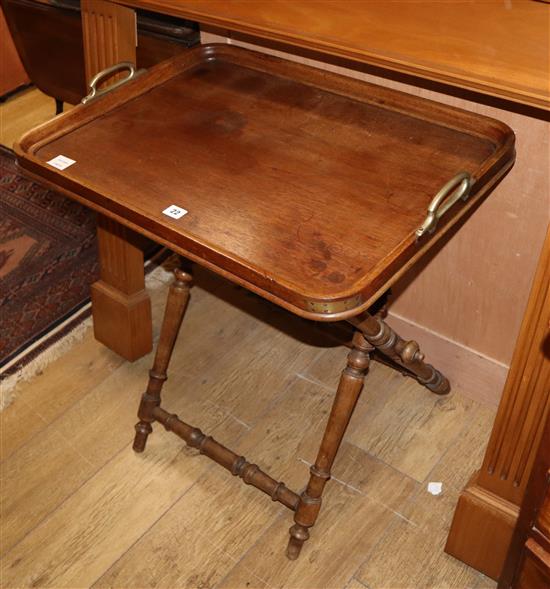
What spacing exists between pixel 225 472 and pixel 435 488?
49cm

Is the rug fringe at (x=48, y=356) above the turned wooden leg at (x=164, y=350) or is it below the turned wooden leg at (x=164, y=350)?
below

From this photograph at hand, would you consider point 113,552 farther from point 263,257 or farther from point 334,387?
point 263,257

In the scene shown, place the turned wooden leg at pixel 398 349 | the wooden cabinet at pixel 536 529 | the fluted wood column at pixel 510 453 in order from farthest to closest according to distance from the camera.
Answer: the turned wooden leg at pixel 398 349, the fluted wood column at pixel 510 453, the wooden cabinet at pixel 536 529

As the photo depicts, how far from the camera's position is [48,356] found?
2.29 m

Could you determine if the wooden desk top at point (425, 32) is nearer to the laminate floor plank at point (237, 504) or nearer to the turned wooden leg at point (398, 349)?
the turned wooden leg at point (398, 349)

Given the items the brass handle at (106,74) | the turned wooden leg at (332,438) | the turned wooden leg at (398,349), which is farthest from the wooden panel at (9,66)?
the turned wooden leg at (332,438)

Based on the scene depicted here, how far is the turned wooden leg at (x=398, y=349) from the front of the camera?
5.13ft

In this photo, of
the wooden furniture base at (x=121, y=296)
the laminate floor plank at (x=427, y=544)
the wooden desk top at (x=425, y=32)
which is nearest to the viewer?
the wooden desk top at (x=425, y=32)

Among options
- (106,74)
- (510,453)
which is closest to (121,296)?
(106,74)

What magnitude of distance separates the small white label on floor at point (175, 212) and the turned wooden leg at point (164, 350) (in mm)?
457

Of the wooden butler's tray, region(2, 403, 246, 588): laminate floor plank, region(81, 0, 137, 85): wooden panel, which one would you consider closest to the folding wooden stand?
the wooden butler's tray

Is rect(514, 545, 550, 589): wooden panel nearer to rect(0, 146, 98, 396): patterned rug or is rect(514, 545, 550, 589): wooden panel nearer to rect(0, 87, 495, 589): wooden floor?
rect(0, 87, 495, 589): wooden floor

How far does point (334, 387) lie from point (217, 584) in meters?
0.63

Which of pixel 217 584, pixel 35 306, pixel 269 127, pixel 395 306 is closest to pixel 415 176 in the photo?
pixel 269 127
